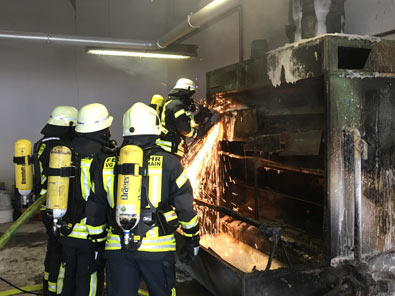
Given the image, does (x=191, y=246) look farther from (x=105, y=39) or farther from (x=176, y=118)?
(x=105, y=39)

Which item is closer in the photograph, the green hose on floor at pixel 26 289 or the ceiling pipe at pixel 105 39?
the green hose on floor at pixel 26 289

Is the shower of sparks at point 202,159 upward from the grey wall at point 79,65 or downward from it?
downward

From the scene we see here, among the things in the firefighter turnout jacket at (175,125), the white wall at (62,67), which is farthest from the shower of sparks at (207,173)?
the white wall at (62,67)

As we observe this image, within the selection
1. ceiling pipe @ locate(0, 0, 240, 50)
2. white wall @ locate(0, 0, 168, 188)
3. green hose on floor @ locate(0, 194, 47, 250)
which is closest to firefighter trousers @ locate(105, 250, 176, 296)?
green hose on floor @ locate(0, 194, 47, 250)

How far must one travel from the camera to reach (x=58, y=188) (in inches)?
132

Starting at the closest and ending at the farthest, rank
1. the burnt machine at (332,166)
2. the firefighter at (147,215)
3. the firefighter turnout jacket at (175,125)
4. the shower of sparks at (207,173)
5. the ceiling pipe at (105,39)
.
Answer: the firefighter at (147,215)
the burnt machine at (332,166)
the firefighter turnout jacket at (175,125)
the shower of sparks at (207,173)
the ceiling pipe at (105,39)

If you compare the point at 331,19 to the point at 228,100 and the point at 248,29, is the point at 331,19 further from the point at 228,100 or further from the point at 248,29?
the point at 248,29

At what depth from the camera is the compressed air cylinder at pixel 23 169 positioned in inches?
166

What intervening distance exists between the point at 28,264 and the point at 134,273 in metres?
3.22

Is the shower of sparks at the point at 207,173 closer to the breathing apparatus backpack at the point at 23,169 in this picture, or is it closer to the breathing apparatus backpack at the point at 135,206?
the breathing apparatus backpack at the point at 23,169

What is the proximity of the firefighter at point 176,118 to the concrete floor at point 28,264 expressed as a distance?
164 centimetres

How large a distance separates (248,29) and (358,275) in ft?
13.9

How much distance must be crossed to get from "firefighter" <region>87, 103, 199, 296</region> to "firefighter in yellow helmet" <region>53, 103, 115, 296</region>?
1.22 feet

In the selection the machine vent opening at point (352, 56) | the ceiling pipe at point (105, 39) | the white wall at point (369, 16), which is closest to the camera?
the machine vent opening at point (352, 56)
